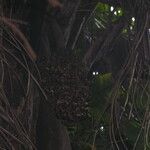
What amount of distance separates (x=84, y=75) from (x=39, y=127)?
28 cm

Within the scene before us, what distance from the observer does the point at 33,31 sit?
1.77 metres

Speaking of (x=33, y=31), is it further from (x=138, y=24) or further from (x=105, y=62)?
(x=105, y=62)

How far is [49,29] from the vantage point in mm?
1857

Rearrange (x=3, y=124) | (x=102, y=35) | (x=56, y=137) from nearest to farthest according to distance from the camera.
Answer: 1. (x=3, y=124)
2. (x=56, y=137)
3. (x=102, y=35)

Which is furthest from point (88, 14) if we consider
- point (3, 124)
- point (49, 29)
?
point (3, 124)

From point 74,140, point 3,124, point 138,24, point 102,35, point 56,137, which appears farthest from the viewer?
point 74,140

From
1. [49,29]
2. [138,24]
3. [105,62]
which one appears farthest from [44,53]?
[105,62]

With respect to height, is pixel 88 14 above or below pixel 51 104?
above

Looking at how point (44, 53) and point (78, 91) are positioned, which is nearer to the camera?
point (78, 91)

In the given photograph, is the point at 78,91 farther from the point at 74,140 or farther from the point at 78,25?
the point at 74,140

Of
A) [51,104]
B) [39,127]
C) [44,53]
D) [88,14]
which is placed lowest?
[39,127]

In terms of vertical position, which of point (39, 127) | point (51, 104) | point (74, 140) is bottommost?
point (74, 140)

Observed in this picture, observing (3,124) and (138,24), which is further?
(138,24)

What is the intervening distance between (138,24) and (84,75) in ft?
0.89
